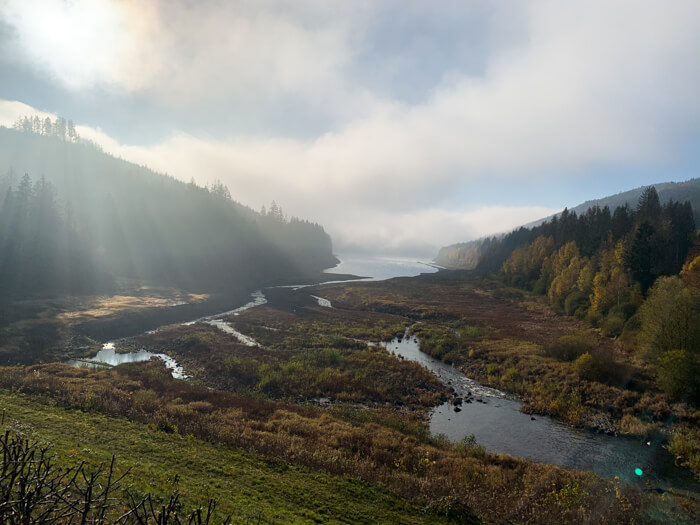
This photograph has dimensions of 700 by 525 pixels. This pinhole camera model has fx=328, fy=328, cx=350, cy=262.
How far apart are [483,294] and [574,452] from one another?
293ft

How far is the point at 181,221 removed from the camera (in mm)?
154375

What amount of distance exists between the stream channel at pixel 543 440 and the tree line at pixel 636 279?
11.2 meters

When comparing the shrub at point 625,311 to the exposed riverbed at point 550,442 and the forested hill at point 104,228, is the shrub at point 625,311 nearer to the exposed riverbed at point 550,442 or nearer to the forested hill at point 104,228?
the exposed riverbed at point 550,442

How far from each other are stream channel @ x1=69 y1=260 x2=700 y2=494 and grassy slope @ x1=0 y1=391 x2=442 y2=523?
14545 millimetres

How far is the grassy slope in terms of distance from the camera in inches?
465

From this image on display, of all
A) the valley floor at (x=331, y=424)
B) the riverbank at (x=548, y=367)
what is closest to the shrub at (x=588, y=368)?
the riverbank at (x=548, y=367)

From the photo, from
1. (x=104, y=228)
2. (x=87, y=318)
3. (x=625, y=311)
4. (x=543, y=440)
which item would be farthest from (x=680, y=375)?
(x=104, y=228)

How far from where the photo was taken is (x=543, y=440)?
25547 millimetres

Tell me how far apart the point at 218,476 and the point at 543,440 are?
24.2m

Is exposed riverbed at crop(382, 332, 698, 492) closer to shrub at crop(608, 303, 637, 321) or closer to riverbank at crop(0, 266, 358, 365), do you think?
shrub at crop(608, 303, 637, 321)

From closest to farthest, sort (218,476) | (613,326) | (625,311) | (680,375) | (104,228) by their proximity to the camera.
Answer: (218,476)
(680,375)
(613,326)
(625,311)
(104,228)

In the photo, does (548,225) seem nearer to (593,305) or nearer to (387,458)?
(593,305)

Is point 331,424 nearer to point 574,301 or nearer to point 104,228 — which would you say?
point 574,301

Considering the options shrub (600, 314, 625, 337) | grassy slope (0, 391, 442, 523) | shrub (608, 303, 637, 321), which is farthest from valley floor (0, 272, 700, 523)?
shrub (608, 303, 637, 321)
